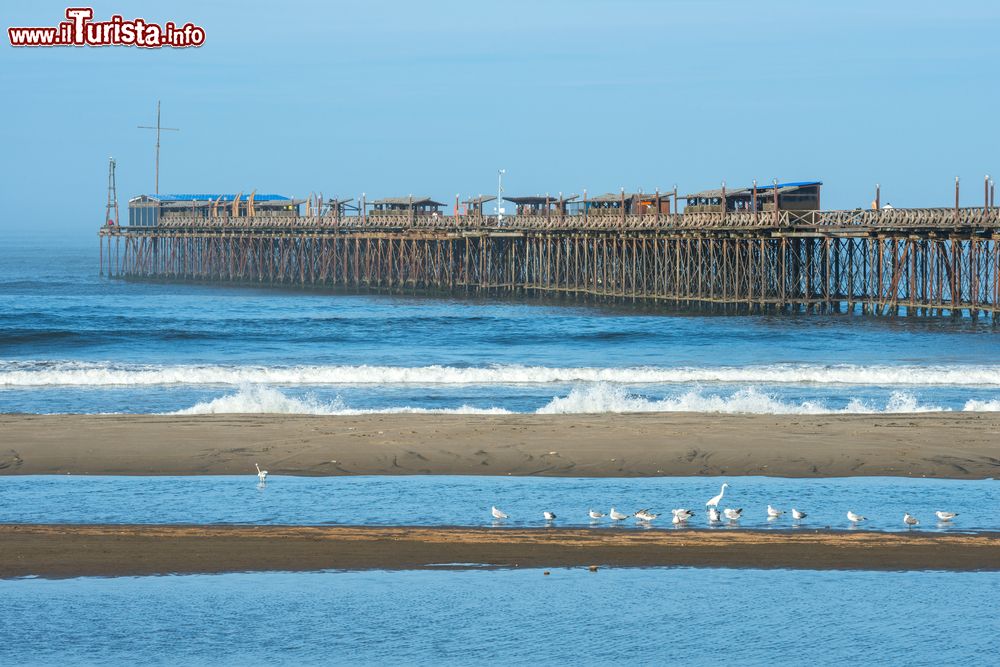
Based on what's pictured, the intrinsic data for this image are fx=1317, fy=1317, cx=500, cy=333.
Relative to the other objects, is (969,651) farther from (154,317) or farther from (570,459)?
(154,317)

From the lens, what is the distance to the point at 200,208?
85000 millimetres

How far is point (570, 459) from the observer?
14312mm

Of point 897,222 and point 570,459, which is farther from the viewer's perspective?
point 897,222

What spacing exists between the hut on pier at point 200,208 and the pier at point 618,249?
19 cm

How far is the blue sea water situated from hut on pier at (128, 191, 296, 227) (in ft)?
110

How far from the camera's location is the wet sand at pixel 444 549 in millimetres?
9609

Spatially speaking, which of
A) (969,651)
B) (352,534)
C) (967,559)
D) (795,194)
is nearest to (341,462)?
(352,534)

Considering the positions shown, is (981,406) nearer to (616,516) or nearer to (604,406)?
(604,406)

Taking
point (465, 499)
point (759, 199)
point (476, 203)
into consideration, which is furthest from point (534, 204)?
point (465, 499)

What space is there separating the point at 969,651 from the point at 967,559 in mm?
1998

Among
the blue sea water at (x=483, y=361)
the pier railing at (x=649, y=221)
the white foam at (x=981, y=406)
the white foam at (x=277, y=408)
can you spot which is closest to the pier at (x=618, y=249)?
the pier railing at (x=649, y=221)

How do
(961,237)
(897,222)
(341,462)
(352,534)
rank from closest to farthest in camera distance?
(352,534)
(341,462)
(961,237)
(897,222)

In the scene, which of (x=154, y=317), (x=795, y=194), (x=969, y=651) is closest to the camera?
(x=969, y=651)

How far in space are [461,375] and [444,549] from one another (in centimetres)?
1500
